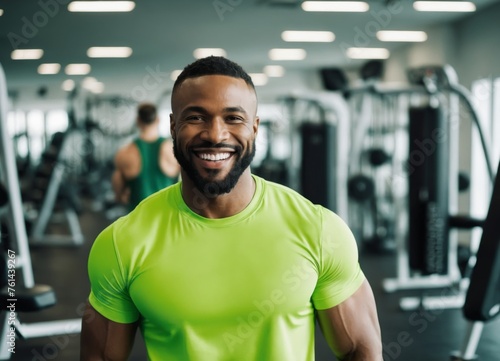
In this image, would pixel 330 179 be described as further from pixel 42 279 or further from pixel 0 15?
pixel 0 15

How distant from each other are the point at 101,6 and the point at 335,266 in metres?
4.74

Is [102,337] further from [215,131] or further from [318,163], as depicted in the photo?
[318,163]

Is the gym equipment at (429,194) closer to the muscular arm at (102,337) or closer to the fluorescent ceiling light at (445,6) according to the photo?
the fluorescent ceiling light at (445,6)

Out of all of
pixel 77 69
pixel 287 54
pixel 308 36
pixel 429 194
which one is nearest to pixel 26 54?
pixel 77 69

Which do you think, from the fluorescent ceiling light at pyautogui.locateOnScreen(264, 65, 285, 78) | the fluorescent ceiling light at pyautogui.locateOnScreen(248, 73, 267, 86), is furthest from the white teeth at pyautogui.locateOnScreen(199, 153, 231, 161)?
the fluorescent ceiling light at pyautogui.locateOnScreen(248, 73, 267, 86)

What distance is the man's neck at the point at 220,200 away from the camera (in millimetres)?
896

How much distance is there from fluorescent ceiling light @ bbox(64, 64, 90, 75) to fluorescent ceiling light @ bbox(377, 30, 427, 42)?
4.65 metres

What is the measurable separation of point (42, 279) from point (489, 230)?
371 centimetres

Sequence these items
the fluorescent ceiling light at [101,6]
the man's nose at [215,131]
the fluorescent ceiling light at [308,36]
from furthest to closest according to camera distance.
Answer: the fluorescent ceiling light at [308,36] < the fluorescent ceiling light at [101,6] < the man's nose at [215,131]

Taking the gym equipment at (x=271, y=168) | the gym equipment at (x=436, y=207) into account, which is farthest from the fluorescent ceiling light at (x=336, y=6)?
the gym equipment at (x=271, y=168)

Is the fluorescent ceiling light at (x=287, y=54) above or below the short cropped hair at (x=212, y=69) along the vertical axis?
above

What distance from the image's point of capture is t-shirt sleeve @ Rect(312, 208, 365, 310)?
0.88 meters

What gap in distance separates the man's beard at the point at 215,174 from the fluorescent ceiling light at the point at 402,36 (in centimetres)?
600

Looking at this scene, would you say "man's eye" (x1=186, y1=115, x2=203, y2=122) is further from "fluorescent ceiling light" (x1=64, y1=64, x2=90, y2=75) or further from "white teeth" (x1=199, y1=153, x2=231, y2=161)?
"fluorescent ceiling light" (x1=64, y1=64, x2=90, y2=75)
